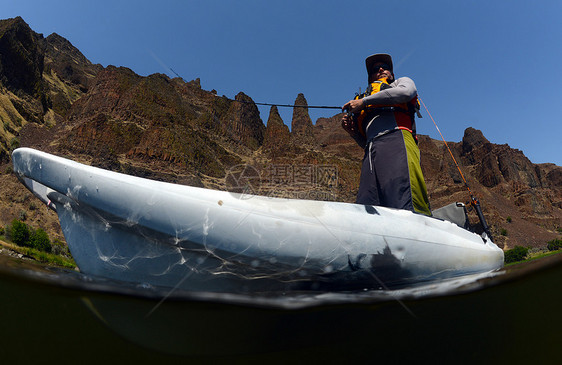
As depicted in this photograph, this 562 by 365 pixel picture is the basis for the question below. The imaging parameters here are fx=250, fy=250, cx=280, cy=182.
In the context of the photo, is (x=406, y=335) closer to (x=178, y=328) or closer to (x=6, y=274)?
(x=178, y=328)

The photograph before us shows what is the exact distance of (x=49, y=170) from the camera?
76 centimetres

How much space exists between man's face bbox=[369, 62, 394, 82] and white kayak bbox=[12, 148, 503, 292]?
1.03 m

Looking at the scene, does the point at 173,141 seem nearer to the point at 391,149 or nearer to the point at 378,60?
the point at 378,60

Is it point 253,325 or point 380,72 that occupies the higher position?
point 380,72

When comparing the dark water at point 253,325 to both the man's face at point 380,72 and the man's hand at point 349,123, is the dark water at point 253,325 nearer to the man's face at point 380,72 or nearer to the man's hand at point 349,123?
the man's hand at point 349,123

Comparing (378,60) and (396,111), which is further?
(378,60)

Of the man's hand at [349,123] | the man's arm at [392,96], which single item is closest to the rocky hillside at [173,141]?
the man's hand at [349,123]

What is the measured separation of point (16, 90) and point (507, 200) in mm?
55275

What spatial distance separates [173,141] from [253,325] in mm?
23887

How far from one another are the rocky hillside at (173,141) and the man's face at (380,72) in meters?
1.59

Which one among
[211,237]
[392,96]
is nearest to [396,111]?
[392,96]

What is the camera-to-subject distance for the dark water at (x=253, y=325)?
0.70 metres

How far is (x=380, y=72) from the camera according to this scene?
149cm

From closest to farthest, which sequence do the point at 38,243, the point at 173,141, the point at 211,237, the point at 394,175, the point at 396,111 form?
the point at 211,237, the point at 394,175, the point at 396,111, the point at 38,243, the point at 173,141
